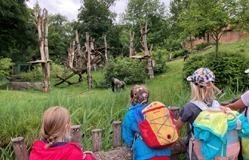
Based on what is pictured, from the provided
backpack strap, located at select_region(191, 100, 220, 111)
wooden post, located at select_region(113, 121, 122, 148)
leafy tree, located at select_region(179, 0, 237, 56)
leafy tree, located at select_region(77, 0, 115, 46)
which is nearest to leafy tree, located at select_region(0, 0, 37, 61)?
leafy tree, located at select_region(77, 0, 115, 46)

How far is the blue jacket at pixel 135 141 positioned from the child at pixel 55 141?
83 centimetres

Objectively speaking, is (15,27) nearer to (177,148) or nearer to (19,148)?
(177,148)

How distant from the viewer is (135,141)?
2.88 m

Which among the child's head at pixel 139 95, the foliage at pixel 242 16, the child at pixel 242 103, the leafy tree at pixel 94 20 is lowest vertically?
the child at pixel 242 103

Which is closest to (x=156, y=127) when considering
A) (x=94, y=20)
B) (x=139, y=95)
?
(x=139, y=95)

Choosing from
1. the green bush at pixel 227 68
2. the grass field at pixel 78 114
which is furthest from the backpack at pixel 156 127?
the green bush at pixel 227 68

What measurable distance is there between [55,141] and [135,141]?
1.00 m

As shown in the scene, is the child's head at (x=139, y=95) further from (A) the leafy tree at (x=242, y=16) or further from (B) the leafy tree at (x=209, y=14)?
(A) the leafy tree at (x=242, y=16)

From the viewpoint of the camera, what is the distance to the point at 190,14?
1409 cm

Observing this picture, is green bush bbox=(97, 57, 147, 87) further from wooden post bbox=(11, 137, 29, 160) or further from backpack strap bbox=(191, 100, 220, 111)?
wooden post bbox=(11, 137, 29, 160)

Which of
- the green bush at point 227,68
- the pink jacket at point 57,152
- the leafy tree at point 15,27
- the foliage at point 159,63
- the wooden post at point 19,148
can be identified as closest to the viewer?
the pink jacket at point 57,152

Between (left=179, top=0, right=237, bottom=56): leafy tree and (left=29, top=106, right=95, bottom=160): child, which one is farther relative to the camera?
(left=179, top=0, right=237, bottom=56): leafy tree

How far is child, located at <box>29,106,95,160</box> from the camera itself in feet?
6.64

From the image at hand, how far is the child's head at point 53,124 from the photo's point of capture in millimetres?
2066
